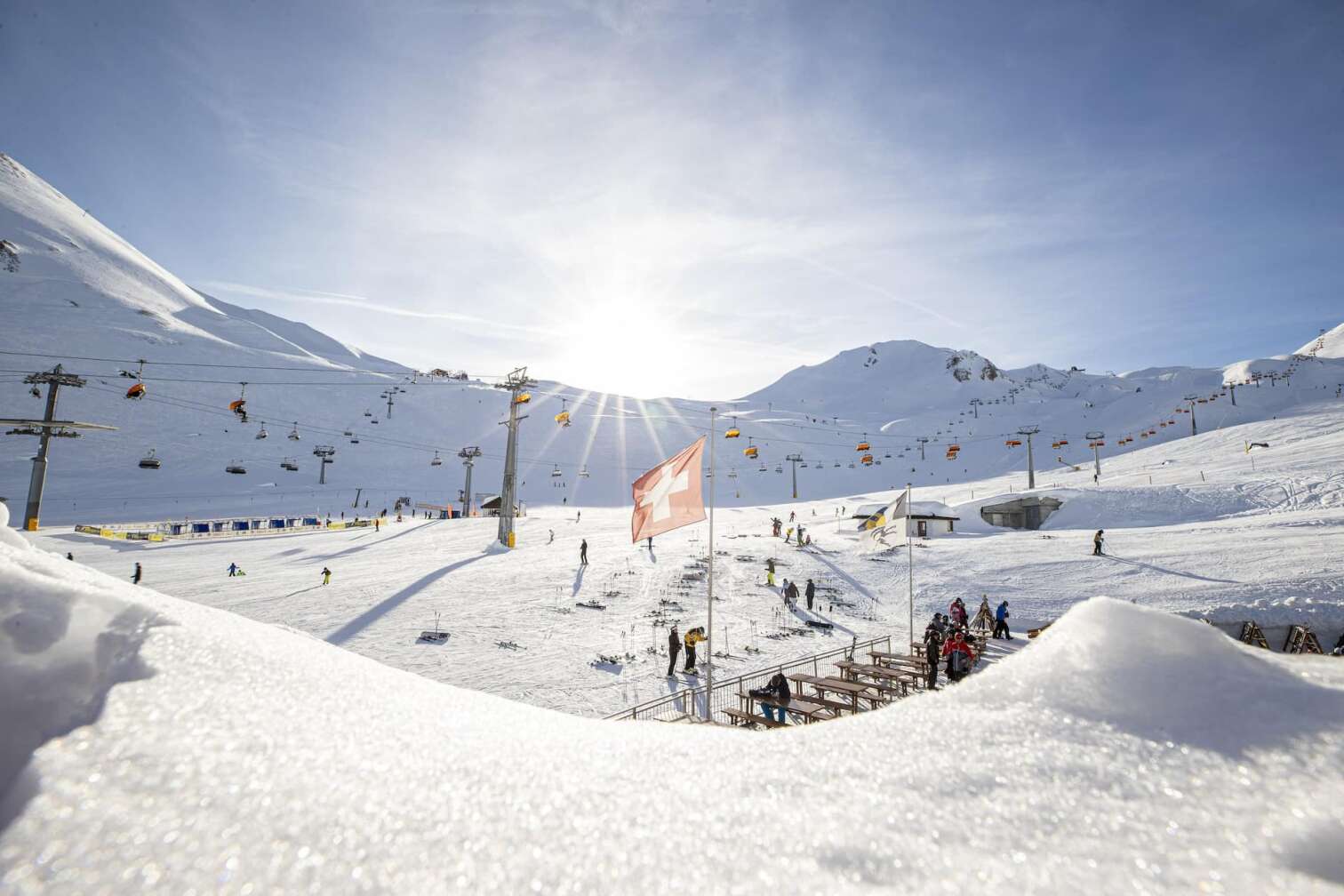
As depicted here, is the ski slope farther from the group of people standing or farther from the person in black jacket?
the person in black jacket

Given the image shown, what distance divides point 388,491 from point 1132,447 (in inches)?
4600

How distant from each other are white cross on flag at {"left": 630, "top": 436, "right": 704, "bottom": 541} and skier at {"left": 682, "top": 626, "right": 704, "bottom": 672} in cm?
533

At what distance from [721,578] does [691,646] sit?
41.8 ft

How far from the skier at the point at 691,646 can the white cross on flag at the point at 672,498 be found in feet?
17.5

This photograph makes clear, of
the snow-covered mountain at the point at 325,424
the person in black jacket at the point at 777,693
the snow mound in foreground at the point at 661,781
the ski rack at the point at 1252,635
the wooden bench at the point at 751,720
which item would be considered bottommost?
the wooden bench at the point at 751,720

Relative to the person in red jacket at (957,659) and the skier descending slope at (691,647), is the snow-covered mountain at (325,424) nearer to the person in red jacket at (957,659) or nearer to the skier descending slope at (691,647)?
the skier descending slope at (691,647)

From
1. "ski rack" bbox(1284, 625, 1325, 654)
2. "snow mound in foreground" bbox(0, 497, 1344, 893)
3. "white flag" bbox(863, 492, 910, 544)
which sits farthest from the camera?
"white flag" bbox(863, 492, 910, 544)

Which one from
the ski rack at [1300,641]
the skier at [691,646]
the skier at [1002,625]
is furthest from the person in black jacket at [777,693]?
the ski rack at [1300,641]

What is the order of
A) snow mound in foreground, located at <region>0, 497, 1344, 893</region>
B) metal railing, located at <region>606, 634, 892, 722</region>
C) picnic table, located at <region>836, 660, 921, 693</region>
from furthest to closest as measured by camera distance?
picnic table, located at <region>836, 660, 921, 693</region>
metal railing, located at <region>606, 634, 892, 722</region>
snow mound in foreground, located at <region>0, 497, 1344, 893</region>

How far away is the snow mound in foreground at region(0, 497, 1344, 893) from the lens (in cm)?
157

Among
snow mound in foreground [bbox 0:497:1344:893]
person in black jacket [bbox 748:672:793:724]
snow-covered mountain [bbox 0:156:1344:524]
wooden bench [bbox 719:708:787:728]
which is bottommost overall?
wooden bench [bbox 719:708:787:728]

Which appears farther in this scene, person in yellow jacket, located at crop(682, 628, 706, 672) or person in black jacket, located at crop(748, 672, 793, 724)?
person in yellow jacket, located at crop(682, 628, 706, 672)

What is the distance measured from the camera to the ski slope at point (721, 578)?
18500 mm

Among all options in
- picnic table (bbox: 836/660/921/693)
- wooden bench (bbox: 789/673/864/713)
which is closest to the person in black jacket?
wooden bench (bbox: 789/673/864/713)
